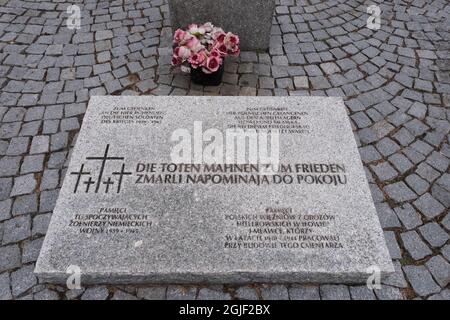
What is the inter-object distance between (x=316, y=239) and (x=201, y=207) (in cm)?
100

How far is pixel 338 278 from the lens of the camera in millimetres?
2959

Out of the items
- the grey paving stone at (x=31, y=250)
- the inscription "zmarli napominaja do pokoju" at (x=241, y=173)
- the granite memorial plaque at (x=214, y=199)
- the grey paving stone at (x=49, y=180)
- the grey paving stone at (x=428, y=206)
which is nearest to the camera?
the granite memorial plaque at (x=214, y=199)

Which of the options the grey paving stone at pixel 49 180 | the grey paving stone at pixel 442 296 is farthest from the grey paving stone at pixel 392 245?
the grey paving stone at pixel 49 180

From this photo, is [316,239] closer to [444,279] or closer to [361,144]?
[444,279]

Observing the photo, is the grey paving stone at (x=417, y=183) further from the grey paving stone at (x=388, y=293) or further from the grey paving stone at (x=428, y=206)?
the grey paving stone at (x=388, y=293)

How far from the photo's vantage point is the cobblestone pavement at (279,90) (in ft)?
10.3

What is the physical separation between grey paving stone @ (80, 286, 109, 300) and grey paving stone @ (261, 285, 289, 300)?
1.27 metres

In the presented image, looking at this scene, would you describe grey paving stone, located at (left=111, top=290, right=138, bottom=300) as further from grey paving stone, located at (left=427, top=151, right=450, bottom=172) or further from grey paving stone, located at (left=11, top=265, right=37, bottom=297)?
grey paving stone, located at (left=427, top=151, right=450, bottom=172)

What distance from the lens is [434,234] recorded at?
3.38 m

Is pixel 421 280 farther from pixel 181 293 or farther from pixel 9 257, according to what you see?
pixel 9 257

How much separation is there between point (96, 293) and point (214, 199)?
4.02 ft

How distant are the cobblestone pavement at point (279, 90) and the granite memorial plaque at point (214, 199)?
0.24m

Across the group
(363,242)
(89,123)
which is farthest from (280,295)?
(89,123)

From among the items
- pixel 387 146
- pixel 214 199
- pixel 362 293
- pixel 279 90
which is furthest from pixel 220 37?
pixel 362 293
